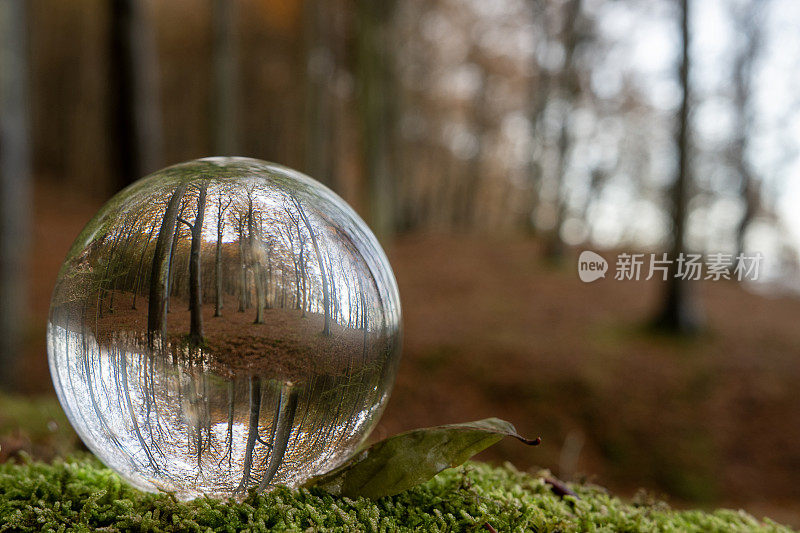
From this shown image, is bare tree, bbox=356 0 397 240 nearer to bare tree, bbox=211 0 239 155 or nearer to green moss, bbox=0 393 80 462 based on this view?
bare tree, bbox=211 0 239 155

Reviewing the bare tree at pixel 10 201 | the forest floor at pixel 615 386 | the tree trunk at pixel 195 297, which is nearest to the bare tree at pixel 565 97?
the forest floor at pixel 615 386

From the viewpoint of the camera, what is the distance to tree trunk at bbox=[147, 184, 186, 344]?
1.50 m

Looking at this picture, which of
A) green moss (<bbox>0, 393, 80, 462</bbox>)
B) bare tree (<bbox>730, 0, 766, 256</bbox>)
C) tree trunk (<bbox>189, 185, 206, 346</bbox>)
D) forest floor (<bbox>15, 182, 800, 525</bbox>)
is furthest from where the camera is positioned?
bare tree (<bbox>730, 0, 766, 256</bbox>)

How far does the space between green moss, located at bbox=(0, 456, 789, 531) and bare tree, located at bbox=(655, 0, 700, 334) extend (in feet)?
29.1

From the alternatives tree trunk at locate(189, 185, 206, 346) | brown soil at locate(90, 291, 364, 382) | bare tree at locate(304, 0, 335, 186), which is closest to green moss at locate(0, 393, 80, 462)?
brown soil at locate(90, 291, 364, 382)

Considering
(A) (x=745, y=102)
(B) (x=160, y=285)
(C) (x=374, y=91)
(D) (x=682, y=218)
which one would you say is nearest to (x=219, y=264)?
(B) (x=160, y=285)

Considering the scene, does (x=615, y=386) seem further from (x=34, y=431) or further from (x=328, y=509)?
(x=328, y=509)

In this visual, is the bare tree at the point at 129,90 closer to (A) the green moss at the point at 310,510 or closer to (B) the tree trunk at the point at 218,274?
(A) the green moss at the point at 310,510

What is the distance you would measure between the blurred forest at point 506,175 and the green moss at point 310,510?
1387mm

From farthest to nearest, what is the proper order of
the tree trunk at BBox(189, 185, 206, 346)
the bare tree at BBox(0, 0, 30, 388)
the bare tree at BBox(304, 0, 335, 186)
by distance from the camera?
the bare tree at BBox(304, 0, 335, 186) < the bare tree at BBox(0, 0, 30, 388) < the tree trunk at BBox(189, 185, 206, 346)

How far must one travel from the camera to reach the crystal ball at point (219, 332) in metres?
1.50

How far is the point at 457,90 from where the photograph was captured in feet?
80.3

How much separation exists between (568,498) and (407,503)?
25.1 inches

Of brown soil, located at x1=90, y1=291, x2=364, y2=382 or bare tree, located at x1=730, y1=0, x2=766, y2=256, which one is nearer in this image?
brown soil, located at x1=90, y1=291, x2=364, y2=382
